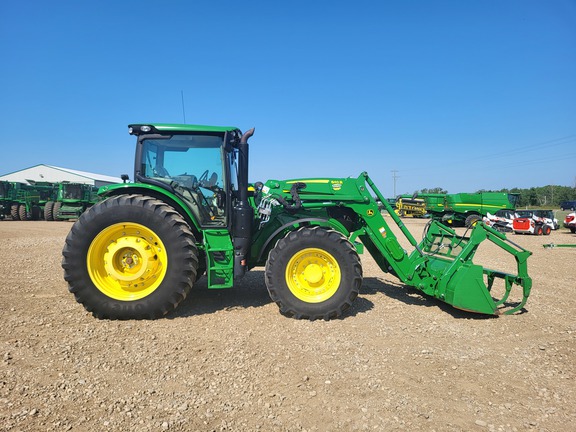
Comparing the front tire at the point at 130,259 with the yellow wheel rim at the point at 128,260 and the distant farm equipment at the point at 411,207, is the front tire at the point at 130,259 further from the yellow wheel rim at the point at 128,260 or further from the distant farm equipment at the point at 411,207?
the distant farm equipment at the point at 411,207

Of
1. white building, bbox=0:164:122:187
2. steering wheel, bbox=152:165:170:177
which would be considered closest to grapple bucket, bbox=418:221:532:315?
steering wheel, bbox=152:165:170:177

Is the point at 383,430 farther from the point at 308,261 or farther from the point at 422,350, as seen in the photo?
the point at 308,261

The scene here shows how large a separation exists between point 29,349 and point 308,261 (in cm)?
319

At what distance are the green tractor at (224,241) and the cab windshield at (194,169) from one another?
0.01 m

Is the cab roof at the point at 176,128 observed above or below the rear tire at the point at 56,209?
above

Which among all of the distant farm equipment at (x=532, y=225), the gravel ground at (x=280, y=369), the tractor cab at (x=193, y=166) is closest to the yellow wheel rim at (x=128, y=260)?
the gravel ground at (x=280, y=369)

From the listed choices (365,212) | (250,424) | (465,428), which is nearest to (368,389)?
(465,428)

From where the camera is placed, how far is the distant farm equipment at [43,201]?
2268cm

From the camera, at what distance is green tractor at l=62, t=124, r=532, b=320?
4547 millimetres

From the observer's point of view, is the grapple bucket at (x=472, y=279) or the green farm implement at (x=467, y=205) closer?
the grapple bucket at (x=472, y=279)

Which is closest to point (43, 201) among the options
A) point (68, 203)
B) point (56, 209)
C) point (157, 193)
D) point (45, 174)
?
point (56, 209)

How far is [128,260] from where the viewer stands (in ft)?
15.4

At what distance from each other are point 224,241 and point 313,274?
4.14 feet

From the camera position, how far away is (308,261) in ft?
16.2
